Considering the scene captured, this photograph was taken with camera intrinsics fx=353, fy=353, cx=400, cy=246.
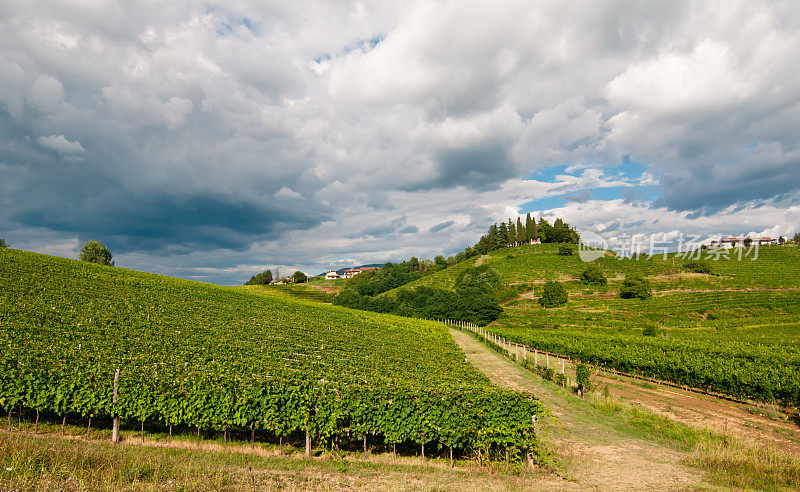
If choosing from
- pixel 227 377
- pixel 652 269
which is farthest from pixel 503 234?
pixel 227 377

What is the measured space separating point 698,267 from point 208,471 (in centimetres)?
12193

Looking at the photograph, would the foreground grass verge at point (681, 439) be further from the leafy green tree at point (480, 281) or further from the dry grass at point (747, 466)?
the leafy green tree at point (480, 281)

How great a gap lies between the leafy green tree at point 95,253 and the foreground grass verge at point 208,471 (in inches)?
4370

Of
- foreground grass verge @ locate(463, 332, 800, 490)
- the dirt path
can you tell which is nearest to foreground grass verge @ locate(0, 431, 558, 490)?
the dirt path

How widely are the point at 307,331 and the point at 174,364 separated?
16.9m

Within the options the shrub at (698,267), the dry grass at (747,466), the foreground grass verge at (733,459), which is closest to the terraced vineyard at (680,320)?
the shrub at (698,267)

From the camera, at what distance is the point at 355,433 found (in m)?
11.4

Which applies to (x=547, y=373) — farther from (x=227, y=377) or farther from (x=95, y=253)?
(x=95, y=253)

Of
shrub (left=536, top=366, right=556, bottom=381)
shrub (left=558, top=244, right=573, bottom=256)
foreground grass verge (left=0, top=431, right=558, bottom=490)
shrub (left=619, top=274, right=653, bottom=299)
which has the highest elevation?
shrub (left=558, top=244, right=573, bottom=256)

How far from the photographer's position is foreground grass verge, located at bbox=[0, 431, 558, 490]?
7.21m

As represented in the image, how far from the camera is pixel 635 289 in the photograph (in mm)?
77875

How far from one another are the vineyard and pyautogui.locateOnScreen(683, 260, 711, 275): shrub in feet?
335

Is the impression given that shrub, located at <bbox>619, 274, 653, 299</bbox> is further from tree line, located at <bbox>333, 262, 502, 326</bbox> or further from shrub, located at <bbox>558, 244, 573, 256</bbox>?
shrub, located at <bbox>558, 244, 573, 256</bbox>

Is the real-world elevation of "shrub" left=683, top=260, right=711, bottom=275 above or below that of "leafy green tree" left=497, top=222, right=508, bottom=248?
below
